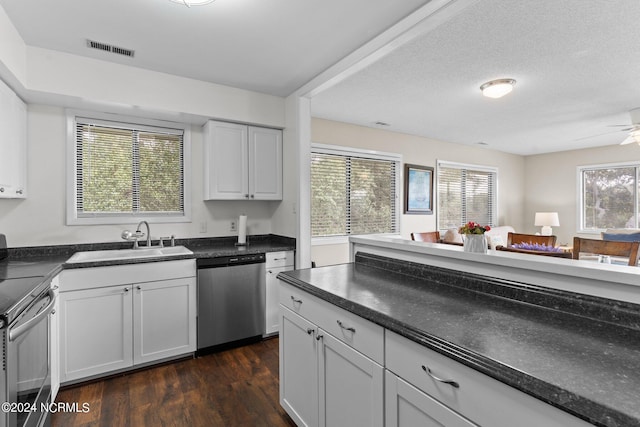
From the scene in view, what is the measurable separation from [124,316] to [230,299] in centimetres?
83

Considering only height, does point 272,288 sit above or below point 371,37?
below

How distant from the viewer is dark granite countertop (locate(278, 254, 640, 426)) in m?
0.74

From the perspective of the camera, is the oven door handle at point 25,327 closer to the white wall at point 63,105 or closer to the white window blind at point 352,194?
the white wall at point 63,105

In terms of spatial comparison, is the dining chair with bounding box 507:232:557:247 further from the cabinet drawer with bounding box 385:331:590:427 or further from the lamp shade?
the cabinet drawer with bounding box 385:331:590:427

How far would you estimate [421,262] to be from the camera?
183cm

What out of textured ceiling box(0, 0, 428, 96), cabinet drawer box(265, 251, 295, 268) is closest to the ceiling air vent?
textured ceiling box(0, 0, 428, 96)

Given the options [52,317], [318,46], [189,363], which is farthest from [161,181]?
[318,46]

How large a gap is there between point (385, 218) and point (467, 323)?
4.00 m

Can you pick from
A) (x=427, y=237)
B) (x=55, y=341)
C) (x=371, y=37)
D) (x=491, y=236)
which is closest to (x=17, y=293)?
(x=55, y=341)

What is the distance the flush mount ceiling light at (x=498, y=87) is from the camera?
313 cm

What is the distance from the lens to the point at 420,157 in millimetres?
5520

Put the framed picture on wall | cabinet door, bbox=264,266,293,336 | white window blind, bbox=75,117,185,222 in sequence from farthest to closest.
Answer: the framed picture on wall, cabinet door, bbox=264,266,293,336, white window blind, bbox=75,117,185,222

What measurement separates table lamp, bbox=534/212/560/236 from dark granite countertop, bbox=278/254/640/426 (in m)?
6.02

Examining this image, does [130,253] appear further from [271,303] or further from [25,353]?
[25,353]
